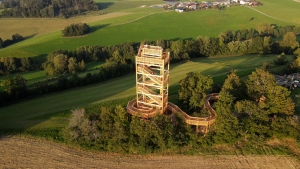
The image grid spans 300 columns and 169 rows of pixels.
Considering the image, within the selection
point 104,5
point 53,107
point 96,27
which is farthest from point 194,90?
point 104,5

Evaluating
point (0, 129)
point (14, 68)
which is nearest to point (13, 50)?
point (14, 68)

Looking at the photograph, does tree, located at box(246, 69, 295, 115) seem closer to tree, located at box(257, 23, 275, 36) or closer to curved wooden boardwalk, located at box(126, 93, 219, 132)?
curved wooden boardwalk, located at box(126, 93, 219, 132)

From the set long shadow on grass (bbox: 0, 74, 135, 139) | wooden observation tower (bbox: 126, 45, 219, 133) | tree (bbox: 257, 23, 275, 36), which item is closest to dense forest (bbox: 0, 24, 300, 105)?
long shadow on grass (bbox: 0, 74, 135, 139)

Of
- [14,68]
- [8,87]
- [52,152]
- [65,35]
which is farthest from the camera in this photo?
[65,35]

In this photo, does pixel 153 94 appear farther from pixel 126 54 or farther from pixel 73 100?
pixel 126 54

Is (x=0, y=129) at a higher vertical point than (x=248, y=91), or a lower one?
lower

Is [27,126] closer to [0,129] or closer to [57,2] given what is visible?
[0,129]

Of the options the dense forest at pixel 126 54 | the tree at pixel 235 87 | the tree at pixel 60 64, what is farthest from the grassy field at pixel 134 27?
the tree at pixel 235 87
